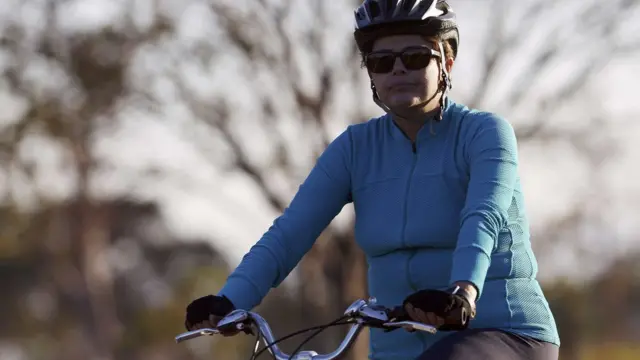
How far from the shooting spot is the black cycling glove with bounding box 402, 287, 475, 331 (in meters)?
3.82

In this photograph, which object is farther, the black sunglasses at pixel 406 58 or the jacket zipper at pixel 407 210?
the black sunglasses at pixel 406 58

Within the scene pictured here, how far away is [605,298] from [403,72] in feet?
68.2

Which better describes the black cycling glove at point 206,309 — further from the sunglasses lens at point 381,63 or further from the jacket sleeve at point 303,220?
the sunglasses lens at point 381,63

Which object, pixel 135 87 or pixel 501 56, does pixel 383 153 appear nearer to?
pixel 501 56

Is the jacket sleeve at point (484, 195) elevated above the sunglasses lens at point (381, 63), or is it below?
below

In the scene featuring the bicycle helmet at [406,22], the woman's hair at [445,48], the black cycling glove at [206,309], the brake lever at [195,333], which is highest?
the bicycle helmet at [406,22]

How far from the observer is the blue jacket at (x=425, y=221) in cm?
430

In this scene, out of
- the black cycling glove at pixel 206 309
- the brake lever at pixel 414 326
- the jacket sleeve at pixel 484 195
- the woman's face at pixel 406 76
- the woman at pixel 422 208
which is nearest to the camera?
the brake lever at pixel 414 326

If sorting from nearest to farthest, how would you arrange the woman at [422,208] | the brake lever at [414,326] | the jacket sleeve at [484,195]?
the brake lever at [414,326], the jacket sleeve at [484,195], the woman at [422,208]

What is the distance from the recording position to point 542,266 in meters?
18.7

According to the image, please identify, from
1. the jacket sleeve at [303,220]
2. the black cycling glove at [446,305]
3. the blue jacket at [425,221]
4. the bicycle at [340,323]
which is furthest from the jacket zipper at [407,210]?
the black cycling glove at [446,305]

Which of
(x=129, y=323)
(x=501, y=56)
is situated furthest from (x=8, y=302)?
(x=501, y=56)

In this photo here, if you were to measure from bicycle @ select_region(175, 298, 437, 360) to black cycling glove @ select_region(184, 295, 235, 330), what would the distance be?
5 cm

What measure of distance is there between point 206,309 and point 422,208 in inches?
28.2
